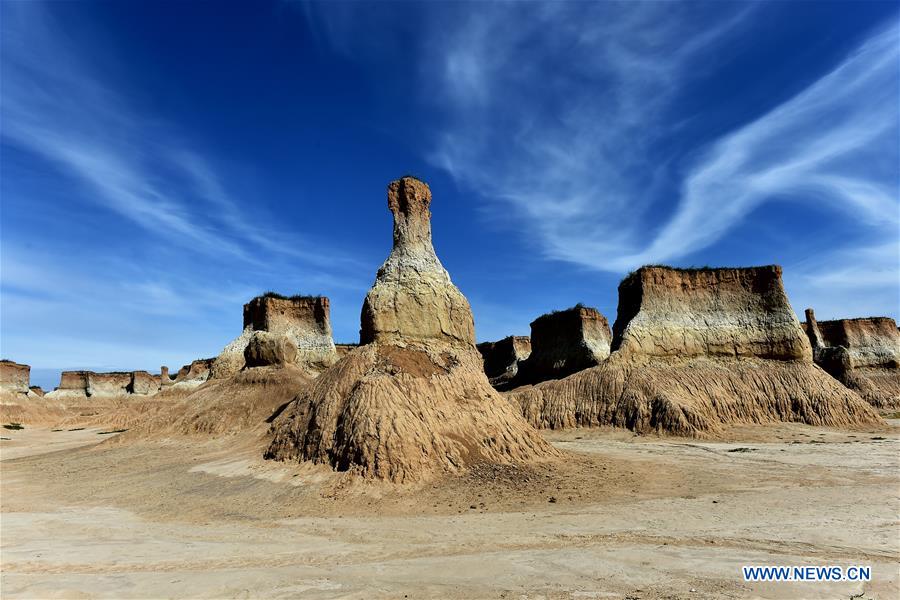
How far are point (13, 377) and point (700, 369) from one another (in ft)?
208

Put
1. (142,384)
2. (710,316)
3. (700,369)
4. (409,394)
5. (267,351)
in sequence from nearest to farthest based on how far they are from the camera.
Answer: (409,394) < (267,351) < (700,369) < (710,316) < (142,384)

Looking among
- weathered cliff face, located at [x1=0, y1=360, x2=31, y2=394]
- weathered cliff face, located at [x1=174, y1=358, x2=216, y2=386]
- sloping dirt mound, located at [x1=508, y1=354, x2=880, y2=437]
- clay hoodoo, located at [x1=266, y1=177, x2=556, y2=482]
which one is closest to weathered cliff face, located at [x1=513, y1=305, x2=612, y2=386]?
sloping dirt mound, located at [x1=508, y1=354, x2=880, y2=437]

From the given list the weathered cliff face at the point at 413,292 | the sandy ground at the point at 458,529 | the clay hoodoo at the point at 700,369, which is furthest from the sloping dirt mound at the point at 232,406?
the clay hoodoo at the point at 700,369

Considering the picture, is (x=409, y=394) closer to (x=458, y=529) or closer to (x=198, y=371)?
(x=458, y=529)

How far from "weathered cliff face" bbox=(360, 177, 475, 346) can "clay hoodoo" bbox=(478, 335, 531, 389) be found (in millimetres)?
35227

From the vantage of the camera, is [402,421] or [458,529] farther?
[402,421]

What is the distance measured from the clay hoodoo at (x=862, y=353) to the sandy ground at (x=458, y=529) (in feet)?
105

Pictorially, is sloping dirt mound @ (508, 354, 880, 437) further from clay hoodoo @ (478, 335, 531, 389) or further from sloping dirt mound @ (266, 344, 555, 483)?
clay hoodoo @ (478, 335, 531, 389)


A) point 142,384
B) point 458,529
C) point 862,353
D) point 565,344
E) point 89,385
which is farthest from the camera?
point 142,384

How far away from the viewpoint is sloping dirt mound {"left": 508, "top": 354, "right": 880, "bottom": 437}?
78.8ft

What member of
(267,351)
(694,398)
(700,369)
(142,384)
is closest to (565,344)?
(700,369)

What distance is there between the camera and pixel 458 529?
8555 mm

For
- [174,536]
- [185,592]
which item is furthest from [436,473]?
[185,592]

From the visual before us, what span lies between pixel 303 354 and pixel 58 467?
69.1 feet
